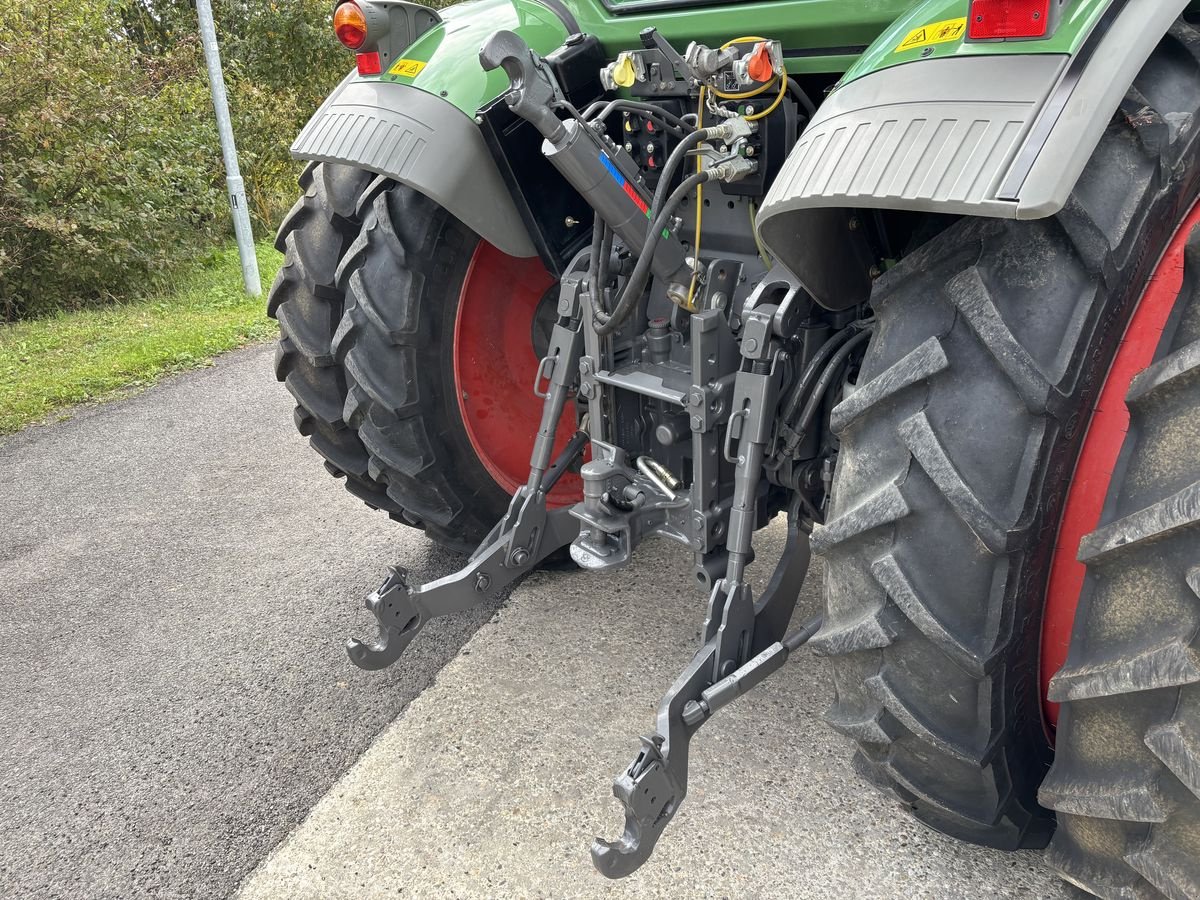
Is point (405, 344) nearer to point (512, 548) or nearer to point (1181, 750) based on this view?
point (512, 548)

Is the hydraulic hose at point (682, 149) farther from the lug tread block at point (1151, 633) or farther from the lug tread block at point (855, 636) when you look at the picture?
the lug tread block at point (855, 636)

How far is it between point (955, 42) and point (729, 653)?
122cm

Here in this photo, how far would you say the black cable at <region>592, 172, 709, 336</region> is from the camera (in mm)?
1904

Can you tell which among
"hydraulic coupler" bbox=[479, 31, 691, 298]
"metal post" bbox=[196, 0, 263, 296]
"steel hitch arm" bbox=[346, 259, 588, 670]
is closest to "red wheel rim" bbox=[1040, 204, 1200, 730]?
"hydraulic coupler" bbox=[479, 31, 691, 298]

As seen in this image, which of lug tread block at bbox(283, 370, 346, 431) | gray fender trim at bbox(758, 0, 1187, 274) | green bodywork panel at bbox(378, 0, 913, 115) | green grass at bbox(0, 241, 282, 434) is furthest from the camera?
green grass at bbox(0, 241, 282, 434)

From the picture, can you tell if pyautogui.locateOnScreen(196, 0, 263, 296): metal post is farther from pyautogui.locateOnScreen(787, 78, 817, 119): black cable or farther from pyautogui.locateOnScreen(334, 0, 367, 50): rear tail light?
pyautogui.locateOnScreen(787, 78, 817, 119): black cable

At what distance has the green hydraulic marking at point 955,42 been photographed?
124 cm

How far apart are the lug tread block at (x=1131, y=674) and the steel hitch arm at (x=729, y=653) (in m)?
0.66

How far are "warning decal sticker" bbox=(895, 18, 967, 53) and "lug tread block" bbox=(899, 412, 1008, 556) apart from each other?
545 millimetres

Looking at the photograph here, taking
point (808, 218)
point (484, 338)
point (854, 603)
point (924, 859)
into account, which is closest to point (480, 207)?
point (484, 338)

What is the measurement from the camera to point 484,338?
2.68 m

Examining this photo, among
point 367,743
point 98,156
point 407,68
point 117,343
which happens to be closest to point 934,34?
point 407,68

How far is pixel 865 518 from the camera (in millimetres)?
1506

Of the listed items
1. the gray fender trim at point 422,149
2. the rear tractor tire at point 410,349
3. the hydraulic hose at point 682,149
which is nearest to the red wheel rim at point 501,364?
the rear tractor tire at point 410,349
